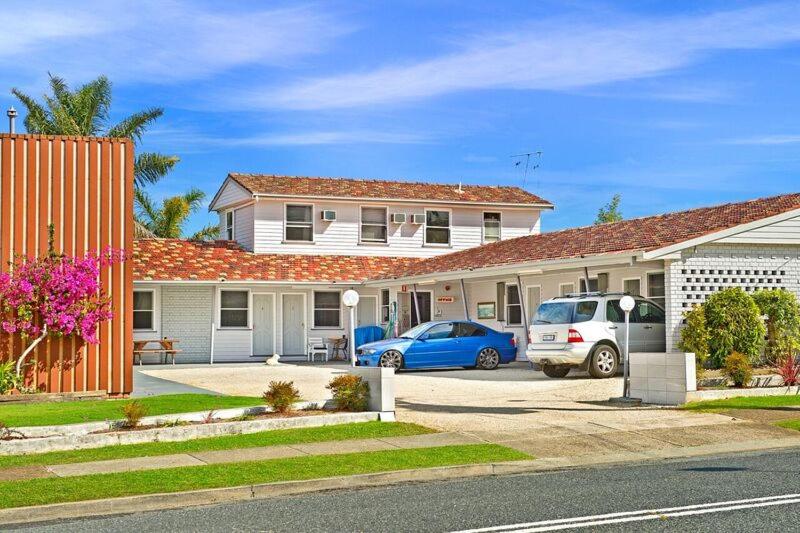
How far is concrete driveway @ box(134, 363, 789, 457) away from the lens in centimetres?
1348

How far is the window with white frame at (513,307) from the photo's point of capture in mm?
29625

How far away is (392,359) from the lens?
85.3ft

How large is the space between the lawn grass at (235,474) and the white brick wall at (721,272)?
31.2ft

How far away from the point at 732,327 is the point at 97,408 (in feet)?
41.2

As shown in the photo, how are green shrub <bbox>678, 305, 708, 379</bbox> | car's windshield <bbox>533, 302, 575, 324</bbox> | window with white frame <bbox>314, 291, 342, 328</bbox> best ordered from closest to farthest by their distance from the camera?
green shrub <bbox>678, 305, 708, 379</bbox> → car's windshield <bbox>533, 302, 575, 324</bbox> → window with white frame <bbox>314, 291, 342, 328</bbox>

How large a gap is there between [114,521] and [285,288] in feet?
A: 81.2

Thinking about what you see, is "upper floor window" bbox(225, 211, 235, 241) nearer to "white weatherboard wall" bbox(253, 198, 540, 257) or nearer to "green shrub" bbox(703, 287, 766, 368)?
"white weatherboard wall" bbox(253, 198, 540, 257)

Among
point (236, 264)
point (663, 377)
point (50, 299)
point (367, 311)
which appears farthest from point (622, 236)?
point (50, 299)

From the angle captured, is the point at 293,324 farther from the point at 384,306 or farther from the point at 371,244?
the point at 371,244

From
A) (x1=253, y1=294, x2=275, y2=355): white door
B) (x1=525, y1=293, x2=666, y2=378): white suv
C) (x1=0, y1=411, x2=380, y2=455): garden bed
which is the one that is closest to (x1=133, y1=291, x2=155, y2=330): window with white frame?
(x1=253, y1=294, x2=275, y2=355): white door

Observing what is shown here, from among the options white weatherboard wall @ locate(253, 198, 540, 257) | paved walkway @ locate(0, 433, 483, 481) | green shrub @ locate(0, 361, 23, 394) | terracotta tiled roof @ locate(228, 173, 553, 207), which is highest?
terracotta tiled roof @ locate(228, 173, 553, 207)

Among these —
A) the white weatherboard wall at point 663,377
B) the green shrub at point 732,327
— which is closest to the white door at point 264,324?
the green shrub at point 732,327

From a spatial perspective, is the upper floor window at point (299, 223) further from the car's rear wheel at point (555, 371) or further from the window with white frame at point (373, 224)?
the car's rear wheel at point (555, 371)

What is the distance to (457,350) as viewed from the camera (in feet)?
87.4
